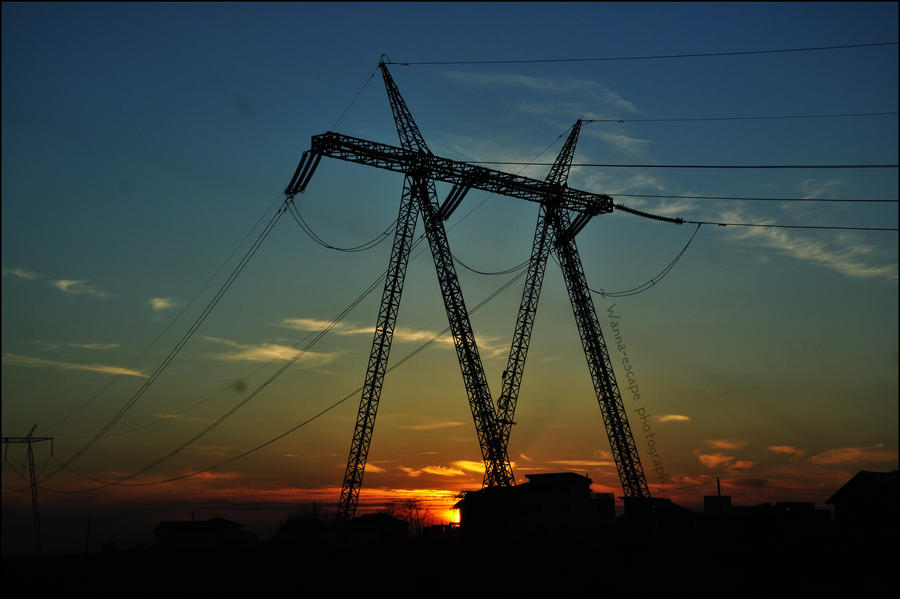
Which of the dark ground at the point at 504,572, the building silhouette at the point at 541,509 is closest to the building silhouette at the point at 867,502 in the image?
the dark ground at the point at 504,572

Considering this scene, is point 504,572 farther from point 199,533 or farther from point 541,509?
point 199,533

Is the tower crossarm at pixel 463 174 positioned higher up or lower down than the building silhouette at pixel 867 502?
higher up

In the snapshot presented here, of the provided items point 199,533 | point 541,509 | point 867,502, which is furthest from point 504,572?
point 199,533

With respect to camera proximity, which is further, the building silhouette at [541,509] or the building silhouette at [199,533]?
the building silhouette at [199,533]

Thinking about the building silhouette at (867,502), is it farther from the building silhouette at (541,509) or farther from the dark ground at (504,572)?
the building silhouette at (541,509)

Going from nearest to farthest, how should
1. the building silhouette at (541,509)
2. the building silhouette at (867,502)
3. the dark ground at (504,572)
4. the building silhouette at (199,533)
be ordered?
1. the dark ground at (504,572)
2. the building silhouette at (867,502)
3. the building silhouette at (541,509)
4. the building silhouette at (199,533)

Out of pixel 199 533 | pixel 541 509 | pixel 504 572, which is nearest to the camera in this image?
pixel 504 572

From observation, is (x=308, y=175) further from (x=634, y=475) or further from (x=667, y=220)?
(x=634, y=475)

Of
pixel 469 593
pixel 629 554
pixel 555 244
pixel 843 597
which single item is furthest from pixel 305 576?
pixel 555 244

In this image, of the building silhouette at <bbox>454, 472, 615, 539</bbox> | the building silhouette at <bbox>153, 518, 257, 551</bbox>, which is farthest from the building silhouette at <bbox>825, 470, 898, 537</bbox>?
the building silhouette at <bbox>153, 518, 257, 551</bbox>
